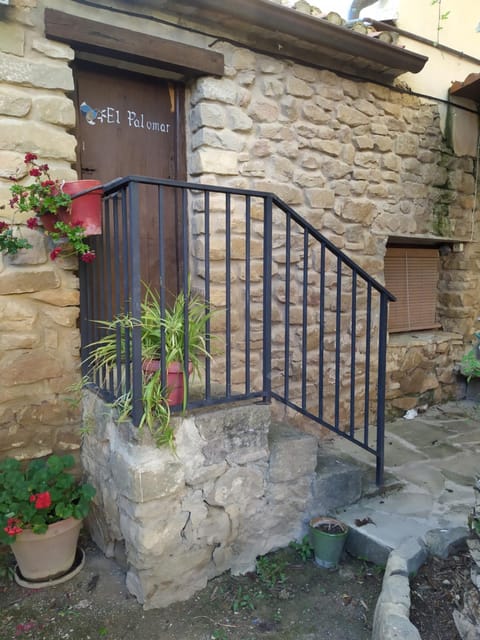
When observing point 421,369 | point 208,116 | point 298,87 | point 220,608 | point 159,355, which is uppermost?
point 298,87

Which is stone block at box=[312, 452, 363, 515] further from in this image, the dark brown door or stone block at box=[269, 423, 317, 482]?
the dark brown door

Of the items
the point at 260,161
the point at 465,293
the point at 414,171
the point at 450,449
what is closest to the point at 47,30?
the point at 260,161

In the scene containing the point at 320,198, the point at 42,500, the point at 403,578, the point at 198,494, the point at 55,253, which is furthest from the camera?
the point at 320,198

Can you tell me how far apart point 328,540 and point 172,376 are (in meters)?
1.06

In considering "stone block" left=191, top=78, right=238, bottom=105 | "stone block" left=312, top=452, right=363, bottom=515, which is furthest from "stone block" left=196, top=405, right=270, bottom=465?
"stone block" left=191, top=78, right=238, bottom=105

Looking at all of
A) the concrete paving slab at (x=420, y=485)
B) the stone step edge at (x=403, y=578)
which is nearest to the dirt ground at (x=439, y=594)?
the stone step edge at (x=403, y=578)

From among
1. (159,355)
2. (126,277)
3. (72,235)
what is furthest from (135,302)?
(72,235)

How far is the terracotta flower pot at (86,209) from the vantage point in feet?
7.45

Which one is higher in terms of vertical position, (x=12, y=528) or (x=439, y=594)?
(x=12, y=528)

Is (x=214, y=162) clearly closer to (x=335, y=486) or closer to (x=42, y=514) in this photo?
(x=335, y=486)

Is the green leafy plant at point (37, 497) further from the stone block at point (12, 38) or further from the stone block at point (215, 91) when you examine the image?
the stone block at point (215, 91)

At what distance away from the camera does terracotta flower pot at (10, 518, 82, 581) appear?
7.10ft

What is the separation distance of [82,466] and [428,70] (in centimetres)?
400

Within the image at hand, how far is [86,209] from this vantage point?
228 cm
